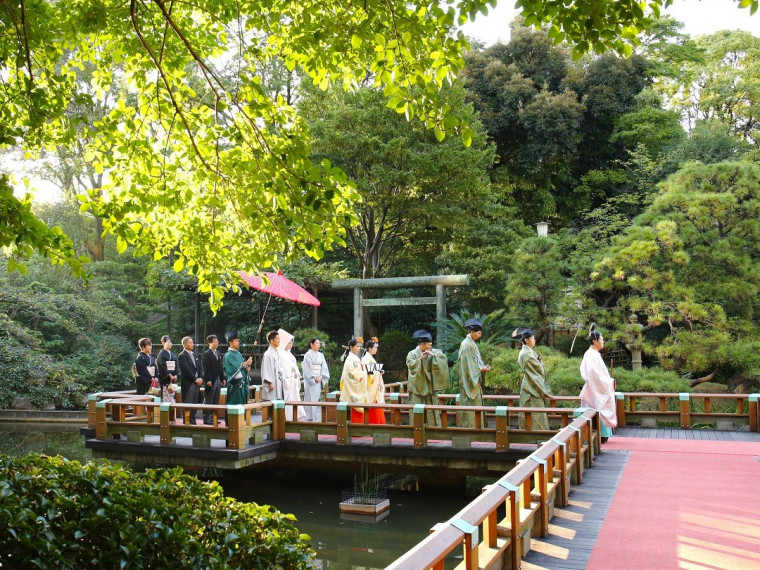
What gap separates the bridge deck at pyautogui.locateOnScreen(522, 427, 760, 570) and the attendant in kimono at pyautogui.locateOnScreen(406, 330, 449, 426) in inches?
109

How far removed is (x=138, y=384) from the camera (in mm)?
12492

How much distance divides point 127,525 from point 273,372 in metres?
8.10

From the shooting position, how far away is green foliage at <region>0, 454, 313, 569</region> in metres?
3.52

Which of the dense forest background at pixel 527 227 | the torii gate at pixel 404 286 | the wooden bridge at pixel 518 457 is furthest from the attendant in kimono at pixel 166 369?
the torii gate at pixel 404 286

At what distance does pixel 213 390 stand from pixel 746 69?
79.0 ft

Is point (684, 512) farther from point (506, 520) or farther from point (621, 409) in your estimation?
point (621, 409)

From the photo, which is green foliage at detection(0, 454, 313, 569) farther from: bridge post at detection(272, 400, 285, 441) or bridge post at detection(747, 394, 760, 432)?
bridge post at detection(747, 394, 760, 432)

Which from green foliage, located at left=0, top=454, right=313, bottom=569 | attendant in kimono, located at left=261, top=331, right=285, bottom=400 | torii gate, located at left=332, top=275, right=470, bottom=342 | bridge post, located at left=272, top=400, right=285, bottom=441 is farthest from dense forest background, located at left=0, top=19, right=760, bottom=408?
green foliage, located at left=0, top=454, right=313, bottom=569

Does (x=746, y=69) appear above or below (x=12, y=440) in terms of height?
above

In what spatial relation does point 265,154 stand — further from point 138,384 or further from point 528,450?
point 138,384

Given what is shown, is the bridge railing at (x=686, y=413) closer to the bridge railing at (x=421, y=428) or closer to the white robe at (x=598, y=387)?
the white robe at (x=598, y=387)

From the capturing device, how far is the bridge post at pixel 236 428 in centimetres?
1014

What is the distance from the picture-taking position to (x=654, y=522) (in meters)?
5.93

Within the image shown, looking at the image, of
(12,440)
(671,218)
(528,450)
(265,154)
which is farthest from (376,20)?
(12,440)
